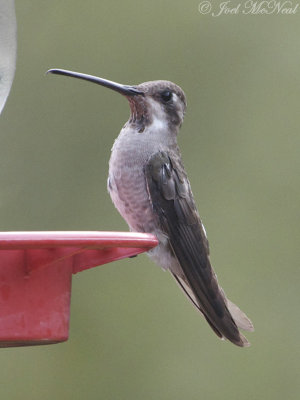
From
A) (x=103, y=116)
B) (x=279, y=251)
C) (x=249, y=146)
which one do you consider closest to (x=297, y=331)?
(x=279, y=251)

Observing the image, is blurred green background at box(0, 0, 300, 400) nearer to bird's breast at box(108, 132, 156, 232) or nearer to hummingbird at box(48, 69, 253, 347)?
hummingbird at box(48, 69, 253, 347)

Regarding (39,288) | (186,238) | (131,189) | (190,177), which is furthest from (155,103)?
(190,177)

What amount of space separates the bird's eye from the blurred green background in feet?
8.73

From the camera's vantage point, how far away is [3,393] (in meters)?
7.36

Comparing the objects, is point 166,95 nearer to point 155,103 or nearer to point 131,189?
point 155,103

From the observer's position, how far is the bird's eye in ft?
15.3

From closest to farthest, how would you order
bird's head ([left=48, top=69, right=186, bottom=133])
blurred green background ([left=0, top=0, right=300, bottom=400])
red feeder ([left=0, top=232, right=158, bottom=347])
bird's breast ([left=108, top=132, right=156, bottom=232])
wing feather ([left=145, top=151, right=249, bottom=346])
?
red feeder ([left=0, top=232, right=158, bottom=347]) < wing feather ([left=145, top=151, right=249, bottom=346]) < bird's breast ([left=108, top=132, right=156, bottom=232]) < bird's head ([left=48, top=69, right=186, bottom=133]) < blurred green background ([left=0, top=0, right=300, bottom=400])

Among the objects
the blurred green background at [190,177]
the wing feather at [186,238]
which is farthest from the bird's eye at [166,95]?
the blurred green background at [190,177]

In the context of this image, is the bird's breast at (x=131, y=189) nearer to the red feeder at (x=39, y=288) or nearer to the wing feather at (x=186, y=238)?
the wing feather at (x=186, y=238)

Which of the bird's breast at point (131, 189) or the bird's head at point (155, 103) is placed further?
the bird's head at point (155, 103)

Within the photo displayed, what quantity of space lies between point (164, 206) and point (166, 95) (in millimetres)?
597

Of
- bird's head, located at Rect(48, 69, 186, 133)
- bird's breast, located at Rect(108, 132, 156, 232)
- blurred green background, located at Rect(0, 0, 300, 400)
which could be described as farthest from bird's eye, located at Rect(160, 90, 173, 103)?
blurred green background, located at Rect(0, 0, 300, 400)

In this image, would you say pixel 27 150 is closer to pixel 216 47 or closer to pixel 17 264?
pixel 216 47

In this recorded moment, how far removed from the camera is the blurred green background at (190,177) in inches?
287
